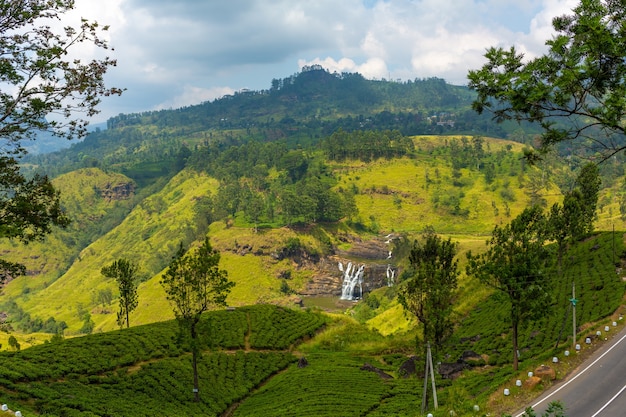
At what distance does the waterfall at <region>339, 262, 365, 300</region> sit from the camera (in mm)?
137625

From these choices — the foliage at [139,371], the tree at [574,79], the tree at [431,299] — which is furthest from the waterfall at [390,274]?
the tree at [574,79]

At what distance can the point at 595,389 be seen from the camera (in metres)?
27.4

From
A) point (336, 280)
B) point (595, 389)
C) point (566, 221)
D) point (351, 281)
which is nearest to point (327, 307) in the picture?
point (351, 281)

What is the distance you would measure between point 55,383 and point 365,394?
2884 cm

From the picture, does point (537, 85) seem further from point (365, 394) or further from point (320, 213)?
point (320, 213)

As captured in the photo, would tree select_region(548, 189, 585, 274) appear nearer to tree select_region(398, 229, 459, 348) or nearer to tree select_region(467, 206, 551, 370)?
tree select_region(467, 206, 551, 370)

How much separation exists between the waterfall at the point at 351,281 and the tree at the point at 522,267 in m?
106

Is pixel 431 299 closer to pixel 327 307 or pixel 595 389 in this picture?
pixel 595 389

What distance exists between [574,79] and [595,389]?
24198 mm

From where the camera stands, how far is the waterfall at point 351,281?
137625 mm

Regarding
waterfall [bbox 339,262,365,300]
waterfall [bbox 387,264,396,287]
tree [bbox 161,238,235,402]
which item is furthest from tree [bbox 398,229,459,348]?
waterfall [bbox 387,264,396,287]

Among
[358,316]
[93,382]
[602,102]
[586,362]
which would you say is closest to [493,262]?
[586,362]

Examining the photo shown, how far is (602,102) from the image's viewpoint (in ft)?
41.3

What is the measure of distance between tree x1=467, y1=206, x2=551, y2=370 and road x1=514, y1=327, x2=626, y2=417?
4.99m
